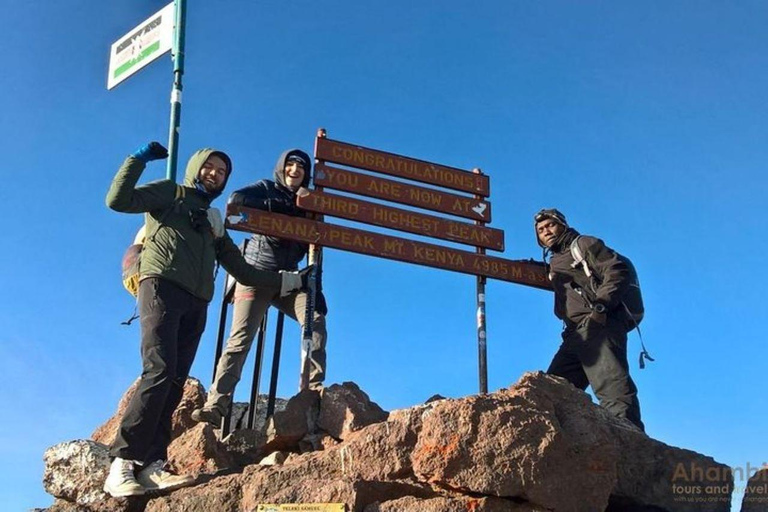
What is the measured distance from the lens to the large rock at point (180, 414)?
8953mm

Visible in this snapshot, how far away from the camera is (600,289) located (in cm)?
917

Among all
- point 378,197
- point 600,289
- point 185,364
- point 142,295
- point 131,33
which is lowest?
point 185,364

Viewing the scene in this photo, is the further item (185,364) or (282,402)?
(282,402)

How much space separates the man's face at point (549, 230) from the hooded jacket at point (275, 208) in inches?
111

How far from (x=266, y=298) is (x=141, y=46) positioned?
14.9 feet

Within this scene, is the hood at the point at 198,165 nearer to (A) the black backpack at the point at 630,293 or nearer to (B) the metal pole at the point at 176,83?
(B) the metal pole at the point at 176,83

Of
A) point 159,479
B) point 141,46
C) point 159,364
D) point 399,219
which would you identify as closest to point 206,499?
point 159,479

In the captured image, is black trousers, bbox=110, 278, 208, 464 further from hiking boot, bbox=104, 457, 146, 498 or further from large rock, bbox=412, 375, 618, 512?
large rock, bbox=412, 375, 618, 512

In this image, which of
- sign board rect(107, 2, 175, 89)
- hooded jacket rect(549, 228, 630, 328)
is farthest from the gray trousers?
Result: sign board rect(107, 2, 175, 89)

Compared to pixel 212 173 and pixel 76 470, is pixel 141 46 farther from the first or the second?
pixel 76 470

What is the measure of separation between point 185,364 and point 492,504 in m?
3.10

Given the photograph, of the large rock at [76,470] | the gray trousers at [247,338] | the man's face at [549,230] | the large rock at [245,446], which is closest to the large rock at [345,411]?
the gray trousers at [247,338]

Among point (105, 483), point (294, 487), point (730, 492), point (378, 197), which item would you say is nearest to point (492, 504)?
point (294, 487)

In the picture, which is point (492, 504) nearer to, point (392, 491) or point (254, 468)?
point (392, 491)
